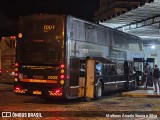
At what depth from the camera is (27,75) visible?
1644 centimetres

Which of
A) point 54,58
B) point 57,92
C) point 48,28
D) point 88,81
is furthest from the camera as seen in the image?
point 88,81

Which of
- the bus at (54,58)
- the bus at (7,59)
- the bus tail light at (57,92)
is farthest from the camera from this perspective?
the bus at (7,59)

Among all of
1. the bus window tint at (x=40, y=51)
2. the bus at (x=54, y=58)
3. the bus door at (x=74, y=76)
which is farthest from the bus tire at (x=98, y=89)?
the bus window tint at (x=40, y=51)

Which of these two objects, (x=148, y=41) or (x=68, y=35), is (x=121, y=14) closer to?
(x=68, y=35)

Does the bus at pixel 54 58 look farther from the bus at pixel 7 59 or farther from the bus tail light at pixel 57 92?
the bus at pixel 7 59

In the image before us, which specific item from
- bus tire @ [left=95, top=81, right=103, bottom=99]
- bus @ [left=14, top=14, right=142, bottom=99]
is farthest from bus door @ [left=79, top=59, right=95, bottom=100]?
bus tire @ [left=95, top=81, right=103, bottom=99]

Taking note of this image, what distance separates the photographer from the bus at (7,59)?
2714 centimetres

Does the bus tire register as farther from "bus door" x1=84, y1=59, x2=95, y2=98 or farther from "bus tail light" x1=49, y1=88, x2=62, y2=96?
"bus tail light" x1=49, y1=88, x2=62, y2=96

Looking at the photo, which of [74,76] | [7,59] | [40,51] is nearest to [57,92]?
[74,76]

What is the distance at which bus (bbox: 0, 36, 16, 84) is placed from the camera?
27141 millimetres

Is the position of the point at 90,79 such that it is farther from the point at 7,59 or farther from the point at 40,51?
the point at 7,59

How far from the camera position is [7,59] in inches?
1077

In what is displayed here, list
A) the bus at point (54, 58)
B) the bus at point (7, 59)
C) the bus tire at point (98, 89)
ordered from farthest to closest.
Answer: the bus at point (7, 59), the bus tire at point (98, 89), the bus at point (54, 58)

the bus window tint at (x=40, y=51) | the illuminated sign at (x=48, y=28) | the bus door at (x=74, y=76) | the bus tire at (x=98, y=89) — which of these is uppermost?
the illuminated sign at (x=48, y=28)
